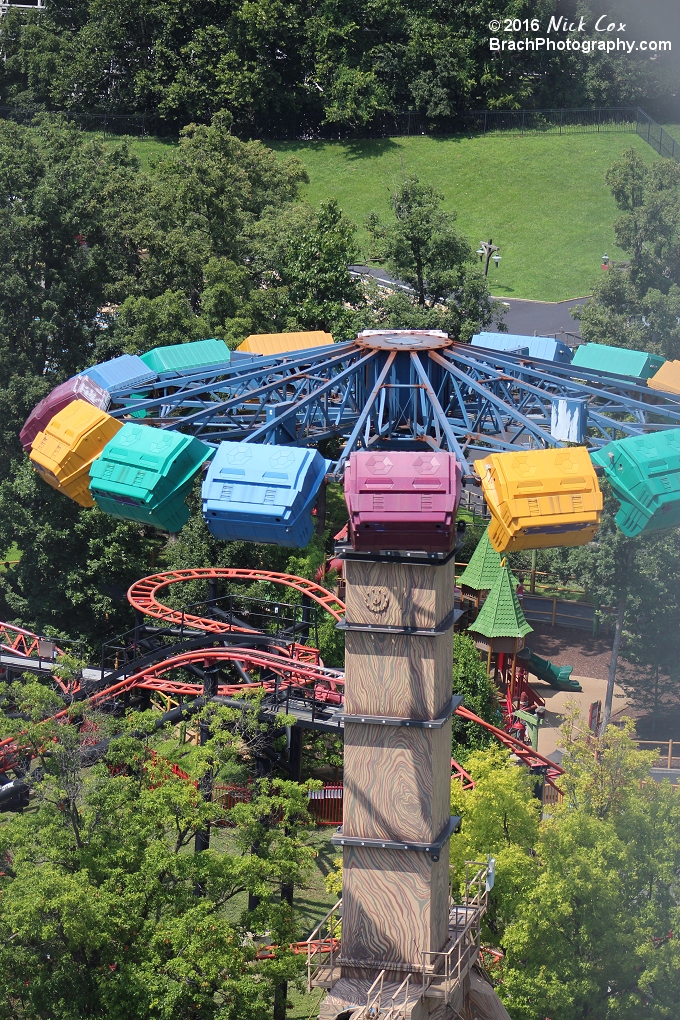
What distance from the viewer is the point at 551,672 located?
161ft

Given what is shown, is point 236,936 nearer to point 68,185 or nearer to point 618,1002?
point 618,1002

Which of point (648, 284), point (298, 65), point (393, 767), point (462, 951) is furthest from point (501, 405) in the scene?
point (298, 65)

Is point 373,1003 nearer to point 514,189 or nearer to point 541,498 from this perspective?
point 541,498

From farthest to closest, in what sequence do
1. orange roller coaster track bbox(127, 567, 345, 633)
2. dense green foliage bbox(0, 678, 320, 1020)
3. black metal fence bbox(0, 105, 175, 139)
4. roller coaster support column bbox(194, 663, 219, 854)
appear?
black metal fence bbox(0, 105, 175, 139), orange roller coaster track bbox(127, 567, 345, 633), roller coaster support column bbox(194, 663, 219, 854), dense green foliage bbox(0, 678, 320, 1020)

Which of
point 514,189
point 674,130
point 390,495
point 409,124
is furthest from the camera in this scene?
point 409,124

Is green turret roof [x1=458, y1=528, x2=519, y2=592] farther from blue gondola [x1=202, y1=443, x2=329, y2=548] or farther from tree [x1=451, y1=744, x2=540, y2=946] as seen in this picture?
blue gondola [x1=202, y1=443, x2=329, y2=548]

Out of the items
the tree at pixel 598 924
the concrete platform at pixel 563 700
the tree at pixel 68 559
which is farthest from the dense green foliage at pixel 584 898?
the tree at pixel 68 559

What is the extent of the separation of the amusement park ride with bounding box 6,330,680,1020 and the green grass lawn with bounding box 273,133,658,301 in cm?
5627

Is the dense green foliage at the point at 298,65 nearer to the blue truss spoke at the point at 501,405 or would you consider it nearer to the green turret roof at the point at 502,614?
the green turret roof at the point at 502,614

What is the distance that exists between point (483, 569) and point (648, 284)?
18197 millimetres

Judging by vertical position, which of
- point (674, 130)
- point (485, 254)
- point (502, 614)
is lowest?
point (502, 614)

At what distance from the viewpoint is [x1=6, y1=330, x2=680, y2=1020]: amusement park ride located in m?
23.7

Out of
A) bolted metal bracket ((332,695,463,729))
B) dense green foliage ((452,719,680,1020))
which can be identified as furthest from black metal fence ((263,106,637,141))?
bolted metal bracket ((332,695,463,729))

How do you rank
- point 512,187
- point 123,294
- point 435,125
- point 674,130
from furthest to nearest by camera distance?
point 435,125 → point 674,130 → point 512,187 → point 123,294
